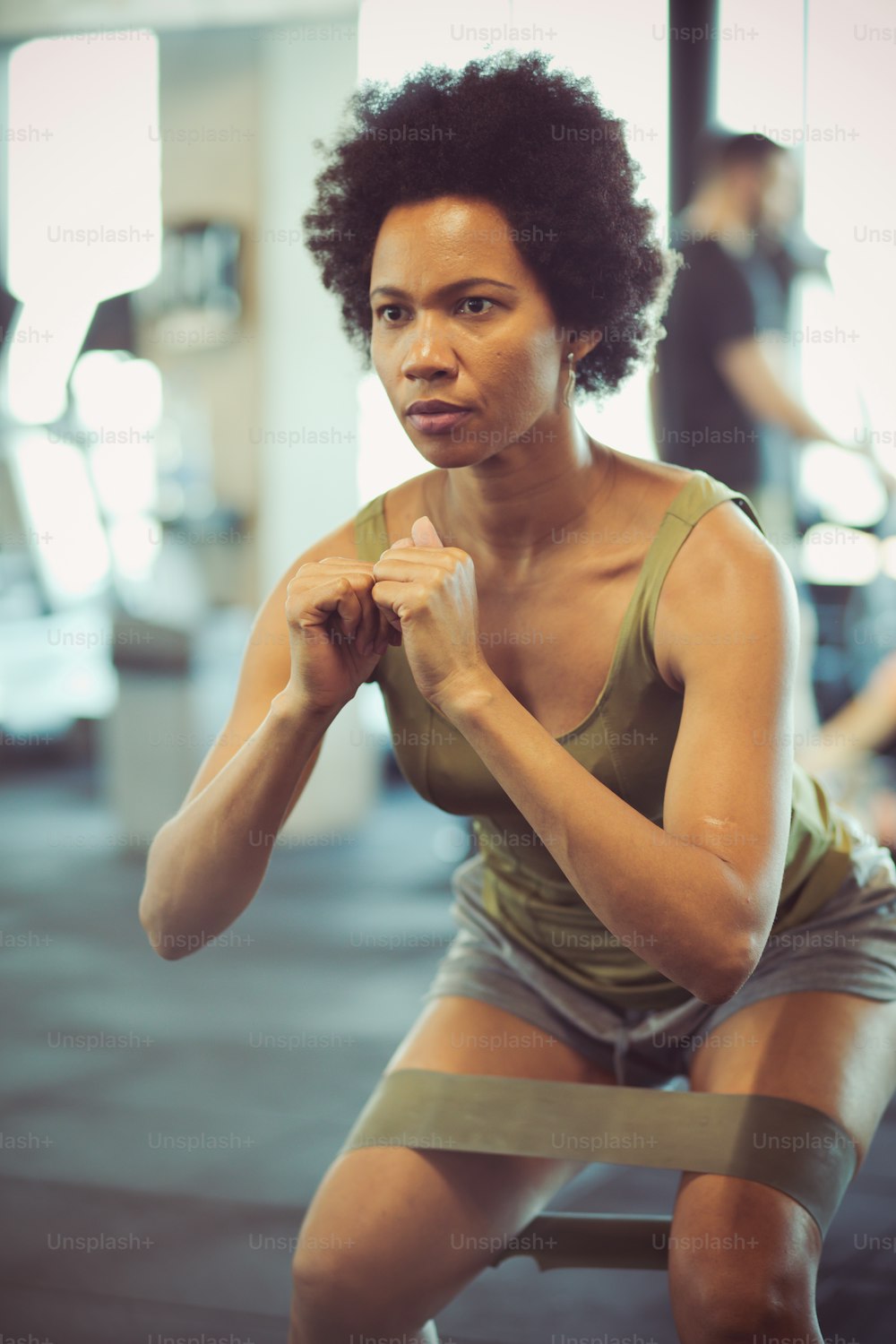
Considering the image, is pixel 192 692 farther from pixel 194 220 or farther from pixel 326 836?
pixel 194 220

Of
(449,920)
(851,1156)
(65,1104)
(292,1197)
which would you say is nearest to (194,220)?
(449,920)

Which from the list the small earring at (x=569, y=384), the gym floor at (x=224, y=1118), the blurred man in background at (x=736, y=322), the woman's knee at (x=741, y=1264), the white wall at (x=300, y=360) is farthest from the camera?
the white wall at (x=300, y=360)

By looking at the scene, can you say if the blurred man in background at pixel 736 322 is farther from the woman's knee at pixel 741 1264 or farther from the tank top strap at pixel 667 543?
the woman's knee at pixel 741 1264

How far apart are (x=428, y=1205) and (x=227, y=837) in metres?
0.37

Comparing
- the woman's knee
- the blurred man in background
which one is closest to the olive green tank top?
the woman's knee

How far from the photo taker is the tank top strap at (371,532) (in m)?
1.34

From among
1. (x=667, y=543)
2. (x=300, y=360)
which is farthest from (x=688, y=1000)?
(x=300, y=360)

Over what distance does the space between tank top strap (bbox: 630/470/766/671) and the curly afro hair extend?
19 cm

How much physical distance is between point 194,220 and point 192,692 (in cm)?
176

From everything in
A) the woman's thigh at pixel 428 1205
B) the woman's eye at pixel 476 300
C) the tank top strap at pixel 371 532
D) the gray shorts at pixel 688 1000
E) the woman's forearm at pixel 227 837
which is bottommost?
the woman's thigh at pixel 428 1205

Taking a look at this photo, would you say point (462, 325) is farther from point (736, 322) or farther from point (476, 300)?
point (736, 322)

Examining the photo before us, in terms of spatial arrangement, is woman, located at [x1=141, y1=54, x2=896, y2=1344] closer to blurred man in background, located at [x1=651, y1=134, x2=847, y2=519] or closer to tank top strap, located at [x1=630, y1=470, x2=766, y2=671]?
tank top strap, located at [x1=630, y1=470, x2=766, y2=671]

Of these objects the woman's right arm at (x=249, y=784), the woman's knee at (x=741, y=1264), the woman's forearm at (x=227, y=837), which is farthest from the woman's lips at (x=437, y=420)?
the woman's knee at (x=741, y=1264)

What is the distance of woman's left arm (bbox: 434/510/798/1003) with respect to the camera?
106 cm
